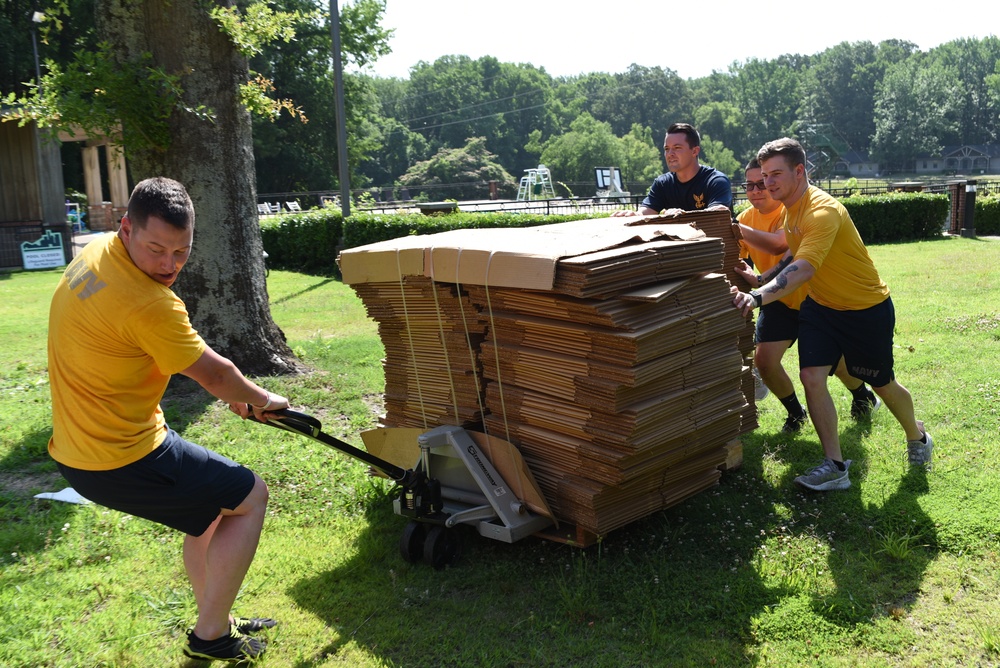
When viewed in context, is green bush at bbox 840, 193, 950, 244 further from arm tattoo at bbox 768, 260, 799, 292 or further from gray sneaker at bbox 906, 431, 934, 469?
arm tattoo at bbox 768, 260, 799, 292

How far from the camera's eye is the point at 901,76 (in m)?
134

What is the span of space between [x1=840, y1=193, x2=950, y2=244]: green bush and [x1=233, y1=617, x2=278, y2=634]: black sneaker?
68.3ft

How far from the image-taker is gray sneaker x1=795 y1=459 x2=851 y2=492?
16.8 ft

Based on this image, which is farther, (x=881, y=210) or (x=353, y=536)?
(x=881, y=210)

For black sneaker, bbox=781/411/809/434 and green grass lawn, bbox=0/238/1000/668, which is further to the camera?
black sneaker, bbox=781/411/809/434

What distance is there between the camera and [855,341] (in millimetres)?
5207

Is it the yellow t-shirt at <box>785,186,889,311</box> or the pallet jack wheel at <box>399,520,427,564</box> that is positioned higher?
the yellow t-shirt at <box>785,186,889,311</box>

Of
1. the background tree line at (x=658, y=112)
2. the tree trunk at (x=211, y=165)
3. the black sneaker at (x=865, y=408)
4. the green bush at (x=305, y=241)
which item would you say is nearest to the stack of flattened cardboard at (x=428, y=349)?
the tree trunk at (x=211, y=165)

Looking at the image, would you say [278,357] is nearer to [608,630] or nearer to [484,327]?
[484,327]

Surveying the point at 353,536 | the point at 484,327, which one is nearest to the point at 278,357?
the point at 353,536

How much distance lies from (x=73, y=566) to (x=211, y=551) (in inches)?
68.8

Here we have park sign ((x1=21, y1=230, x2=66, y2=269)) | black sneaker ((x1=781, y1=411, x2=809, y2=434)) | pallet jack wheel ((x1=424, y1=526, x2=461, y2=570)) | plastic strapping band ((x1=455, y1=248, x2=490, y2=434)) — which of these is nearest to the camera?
pallet jack wheel ((x1=424, y1=526, x2=461, y2=570))

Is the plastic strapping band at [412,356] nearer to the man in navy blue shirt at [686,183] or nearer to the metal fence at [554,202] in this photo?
the man in navy blue shirt at [686,183]

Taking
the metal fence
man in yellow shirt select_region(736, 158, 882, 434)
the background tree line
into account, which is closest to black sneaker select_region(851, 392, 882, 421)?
man in yellow shirt select_region(736, 158, 882, 434)
